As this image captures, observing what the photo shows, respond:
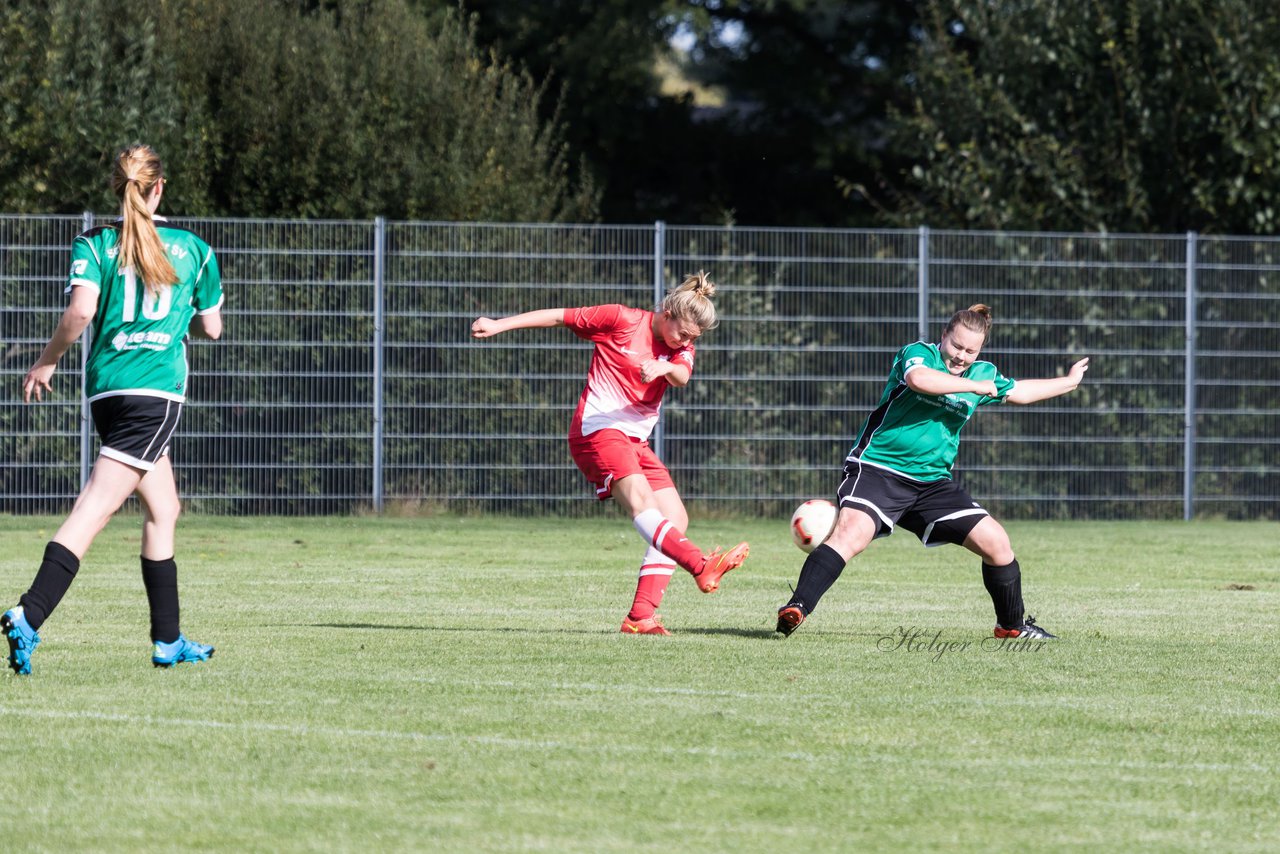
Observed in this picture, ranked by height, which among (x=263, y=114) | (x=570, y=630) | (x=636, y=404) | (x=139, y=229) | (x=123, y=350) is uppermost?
(x=263, y=114)

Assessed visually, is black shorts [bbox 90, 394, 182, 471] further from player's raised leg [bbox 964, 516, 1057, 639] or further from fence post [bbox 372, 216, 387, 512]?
fence post [bbox 372, 216, 387, 512]

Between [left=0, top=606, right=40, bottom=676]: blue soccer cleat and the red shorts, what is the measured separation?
266 centimetres

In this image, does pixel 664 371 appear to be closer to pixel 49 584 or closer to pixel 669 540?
pixel 669 540

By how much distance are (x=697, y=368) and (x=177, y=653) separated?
993 cm

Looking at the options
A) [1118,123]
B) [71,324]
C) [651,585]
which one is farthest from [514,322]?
[1118,123]

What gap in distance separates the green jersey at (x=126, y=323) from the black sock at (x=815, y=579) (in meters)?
2.82

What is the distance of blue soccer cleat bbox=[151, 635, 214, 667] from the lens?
6965 mm

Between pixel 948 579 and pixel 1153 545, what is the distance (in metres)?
3.66

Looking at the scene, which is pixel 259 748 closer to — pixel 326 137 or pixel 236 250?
pixel 236 250

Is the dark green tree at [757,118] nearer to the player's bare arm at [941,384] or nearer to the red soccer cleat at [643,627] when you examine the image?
the red soccer cleat at [643,627]

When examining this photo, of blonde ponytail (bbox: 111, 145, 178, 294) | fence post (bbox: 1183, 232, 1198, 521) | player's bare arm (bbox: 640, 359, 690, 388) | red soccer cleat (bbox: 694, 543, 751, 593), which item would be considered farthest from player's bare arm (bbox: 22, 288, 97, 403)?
fence post (bbox: 1183, 232, 1198, 521)

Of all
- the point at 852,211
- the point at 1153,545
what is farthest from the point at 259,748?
the point at 852,211

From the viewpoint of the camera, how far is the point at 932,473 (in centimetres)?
830

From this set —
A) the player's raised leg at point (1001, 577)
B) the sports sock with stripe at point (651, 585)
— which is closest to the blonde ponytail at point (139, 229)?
the sports sock with stripe at point (651, 585)
